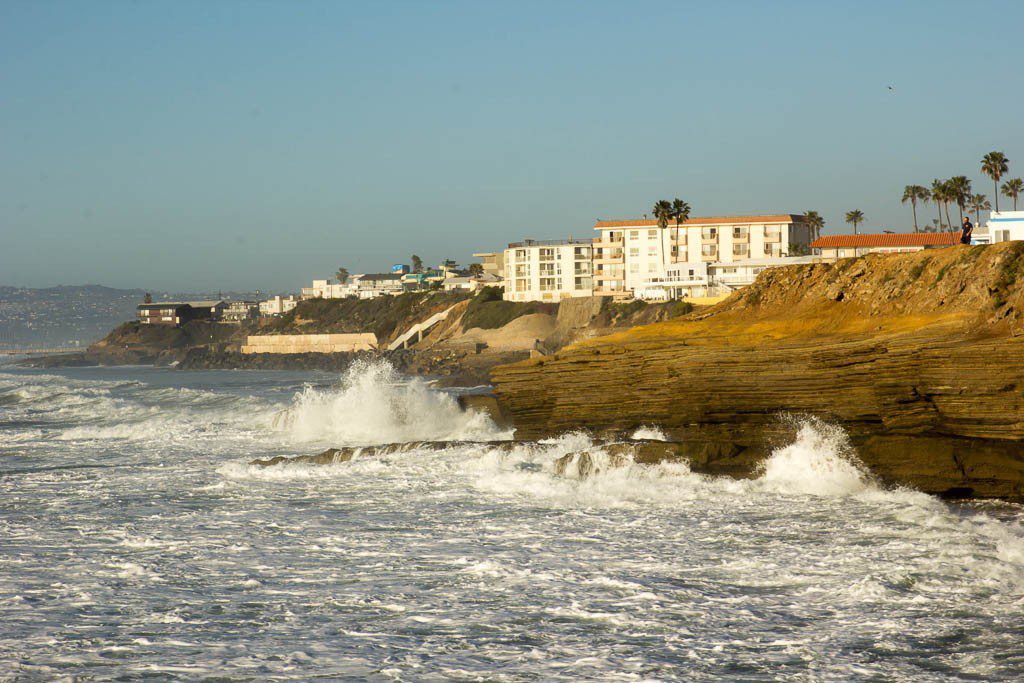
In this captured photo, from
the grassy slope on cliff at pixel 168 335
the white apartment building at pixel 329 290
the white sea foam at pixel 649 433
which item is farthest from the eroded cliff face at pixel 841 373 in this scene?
the white apartment building at pixel 329 290

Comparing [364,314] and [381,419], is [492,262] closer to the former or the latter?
[364,314]

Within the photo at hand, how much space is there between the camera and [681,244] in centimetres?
10569

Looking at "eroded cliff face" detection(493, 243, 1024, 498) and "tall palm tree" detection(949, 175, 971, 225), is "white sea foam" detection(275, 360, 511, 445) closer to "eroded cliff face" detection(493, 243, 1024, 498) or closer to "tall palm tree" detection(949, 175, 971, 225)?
"eroded cliff face" detection(493, 243, 1024, 498)

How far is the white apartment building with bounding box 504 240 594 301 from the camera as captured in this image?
113 m

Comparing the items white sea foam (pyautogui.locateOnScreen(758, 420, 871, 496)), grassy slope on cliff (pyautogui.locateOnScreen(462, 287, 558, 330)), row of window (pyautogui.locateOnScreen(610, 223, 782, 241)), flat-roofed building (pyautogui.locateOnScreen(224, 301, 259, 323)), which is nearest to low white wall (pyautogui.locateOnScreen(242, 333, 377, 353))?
grassy slope on cliff (pyautogui.locateOnScreen(462, 287, 558, 330))

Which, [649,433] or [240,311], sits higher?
[240,311]

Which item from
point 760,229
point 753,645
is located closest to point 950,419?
point 753,645

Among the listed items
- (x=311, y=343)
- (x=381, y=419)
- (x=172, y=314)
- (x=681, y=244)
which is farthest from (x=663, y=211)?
(x=172, y=314)

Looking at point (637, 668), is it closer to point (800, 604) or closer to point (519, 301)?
point (800, 604)

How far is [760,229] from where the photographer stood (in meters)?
103

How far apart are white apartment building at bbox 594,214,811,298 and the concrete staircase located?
17340mm

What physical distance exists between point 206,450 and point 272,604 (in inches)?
698

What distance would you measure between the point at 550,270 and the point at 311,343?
29369mm

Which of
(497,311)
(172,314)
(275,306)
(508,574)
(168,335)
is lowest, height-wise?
(508,574)
